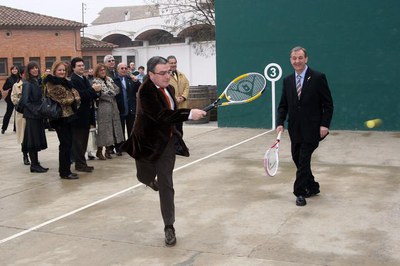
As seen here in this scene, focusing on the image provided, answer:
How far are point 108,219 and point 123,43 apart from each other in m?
43.1

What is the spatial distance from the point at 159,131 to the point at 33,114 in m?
4.18

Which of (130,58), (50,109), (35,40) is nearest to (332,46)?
(50,109)

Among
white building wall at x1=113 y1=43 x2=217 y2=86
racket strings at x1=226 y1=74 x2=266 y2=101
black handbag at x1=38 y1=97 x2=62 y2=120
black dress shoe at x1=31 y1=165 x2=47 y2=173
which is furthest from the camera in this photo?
white building wall at x1=113 y1=43 x2=217 y2=86

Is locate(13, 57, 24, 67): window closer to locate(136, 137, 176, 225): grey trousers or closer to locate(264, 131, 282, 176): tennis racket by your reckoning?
locate(264, 131, 282, 176): tennis racket

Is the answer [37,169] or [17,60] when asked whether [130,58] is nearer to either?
[17,60]

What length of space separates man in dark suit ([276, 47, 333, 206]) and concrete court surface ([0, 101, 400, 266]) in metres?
0.49

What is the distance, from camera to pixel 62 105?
8.05 meters

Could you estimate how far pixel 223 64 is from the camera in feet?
44.5

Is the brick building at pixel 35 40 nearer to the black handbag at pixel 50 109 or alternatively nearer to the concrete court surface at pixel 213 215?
the concrete court surface at pixel 213 215

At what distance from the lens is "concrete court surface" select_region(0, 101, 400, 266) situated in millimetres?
4828

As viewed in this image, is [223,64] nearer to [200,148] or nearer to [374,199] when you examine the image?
[200,148]

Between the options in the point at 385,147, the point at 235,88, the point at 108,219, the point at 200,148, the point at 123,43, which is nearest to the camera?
the point at 108,219

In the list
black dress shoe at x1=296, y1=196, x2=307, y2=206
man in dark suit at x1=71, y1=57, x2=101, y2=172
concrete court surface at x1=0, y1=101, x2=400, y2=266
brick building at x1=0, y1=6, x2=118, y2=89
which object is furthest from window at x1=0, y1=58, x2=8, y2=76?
black dress shoe at x1=296, y1=196, x2=307, y2=206

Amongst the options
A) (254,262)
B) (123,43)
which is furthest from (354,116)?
(123,43)
